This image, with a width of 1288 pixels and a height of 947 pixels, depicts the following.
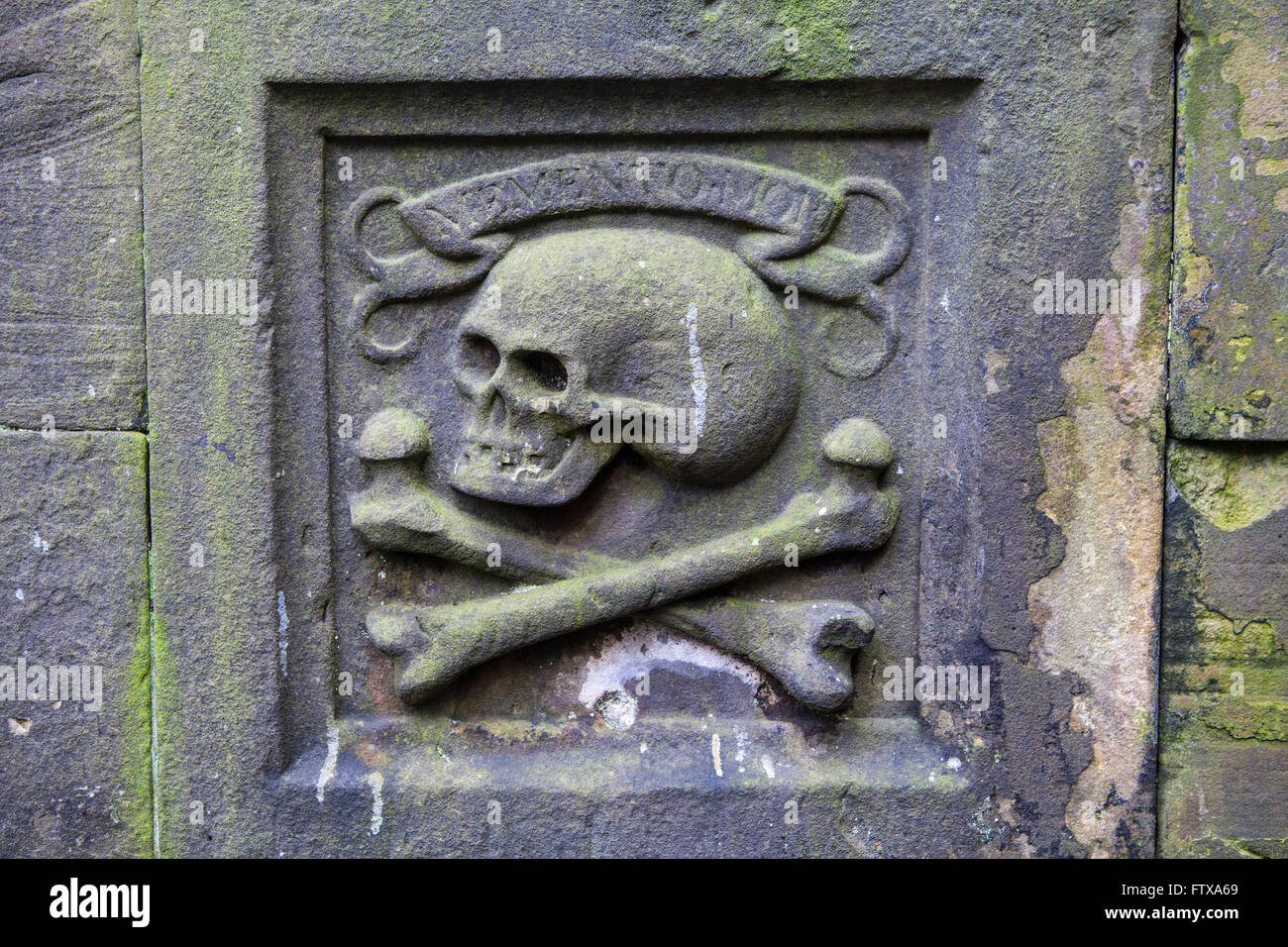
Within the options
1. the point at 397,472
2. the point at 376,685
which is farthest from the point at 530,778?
the point at 397,472

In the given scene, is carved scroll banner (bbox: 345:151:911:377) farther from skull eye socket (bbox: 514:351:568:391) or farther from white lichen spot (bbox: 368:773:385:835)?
white lichen spot (bbox: 368:773:385:835)

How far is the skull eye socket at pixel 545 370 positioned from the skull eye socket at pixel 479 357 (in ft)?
0.24

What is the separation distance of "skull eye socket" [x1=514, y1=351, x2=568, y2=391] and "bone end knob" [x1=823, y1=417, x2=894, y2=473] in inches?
22.9

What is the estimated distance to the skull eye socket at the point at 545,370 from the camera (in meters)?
1.94

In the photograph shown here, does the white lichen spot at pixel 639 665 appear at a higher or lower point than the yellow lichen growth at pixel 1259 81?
lower

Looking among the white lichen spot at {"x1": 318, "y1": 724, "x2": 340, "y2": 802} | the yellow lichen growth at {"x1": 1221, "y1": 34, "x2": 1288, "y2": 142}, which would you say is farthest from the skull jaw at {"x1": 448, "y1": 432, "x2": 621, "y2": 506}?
the yellow lichen growth at {"x1": 1221, "y1": 34, "x2": 1288, "y2": 142}

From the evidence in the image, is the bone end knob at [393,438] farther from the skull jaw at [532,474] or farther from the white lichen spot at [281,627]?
the white lichen spot at [281,627]

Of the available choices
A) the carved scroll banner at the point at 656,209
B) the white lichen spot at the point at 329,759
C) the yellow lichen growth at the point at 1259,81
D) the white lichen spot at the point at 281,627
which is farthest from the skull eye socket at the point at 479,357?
the yellow lichen growth at the point at 1259,81

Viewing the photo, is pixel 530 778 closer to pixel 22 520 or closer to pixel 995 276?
pixel 22 520

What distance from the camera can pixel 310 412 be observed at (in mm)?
1981

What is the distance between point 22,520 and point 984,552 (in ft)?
6.75

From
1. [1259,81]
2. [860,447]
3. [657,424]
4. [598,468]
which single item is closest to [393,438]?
[598,468]

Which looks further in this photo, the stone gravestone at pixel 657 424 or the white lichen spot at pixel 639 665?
the white lichen spot at pixel 639 665

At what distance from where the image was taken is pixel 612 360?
6.29 feet
